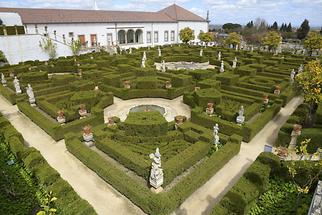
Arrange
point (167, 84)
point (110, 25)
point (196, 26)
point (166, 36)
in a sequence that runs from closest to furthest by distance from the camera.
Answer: point (167, 84) → point (110, 25) → point (166, 36) → point (196, 26)

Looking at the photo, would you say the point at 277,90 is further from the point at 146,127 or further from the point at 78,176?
the point at 78,176

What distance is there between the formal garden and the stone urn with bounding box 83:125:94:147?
57 mm

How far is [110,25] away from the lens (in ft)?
160

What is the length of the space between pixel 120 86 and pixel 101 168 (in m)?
13.5

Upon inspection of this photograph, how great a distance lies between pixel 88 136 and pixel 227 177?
26.7 feet

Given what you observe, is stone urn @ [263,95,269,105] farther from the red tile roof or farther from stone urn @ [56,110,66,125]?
the red tile roof

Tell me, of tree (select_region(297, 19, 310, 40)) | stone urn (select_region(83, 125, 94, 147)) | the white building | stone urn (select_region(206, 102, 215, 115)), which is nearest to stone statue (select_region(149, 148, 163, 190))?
stone urn (select_region(83, 125, 94, 147))

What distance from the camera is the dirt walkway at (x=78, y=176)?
9742 mm

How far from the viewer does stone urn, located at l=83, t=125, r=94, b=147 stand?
45.7 ft

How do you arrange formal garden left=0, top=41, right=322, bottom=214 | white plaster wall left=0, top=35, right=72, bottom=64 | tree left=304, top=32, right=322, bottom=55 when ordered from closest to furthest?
formal garden left=0, top=41, right=322, bottom=214
white plaster wall left=0, top=35, right=72, bottom=64
tree left=304, top=32, right=322, bottom=55

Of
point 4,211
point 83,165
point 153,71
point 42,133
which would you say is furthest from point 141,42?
point 4,211

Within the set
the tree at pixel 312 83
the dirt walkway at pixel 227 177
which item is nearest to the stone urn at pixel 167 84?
the dirt walkway at pixel 227 177

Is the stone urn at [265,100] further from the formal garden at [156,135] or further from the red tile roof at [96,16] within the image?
the red tile roof at [96,16]

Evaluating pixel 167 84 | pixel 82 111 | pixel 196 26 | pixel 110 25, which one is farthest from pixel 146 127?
pixel 196 26
